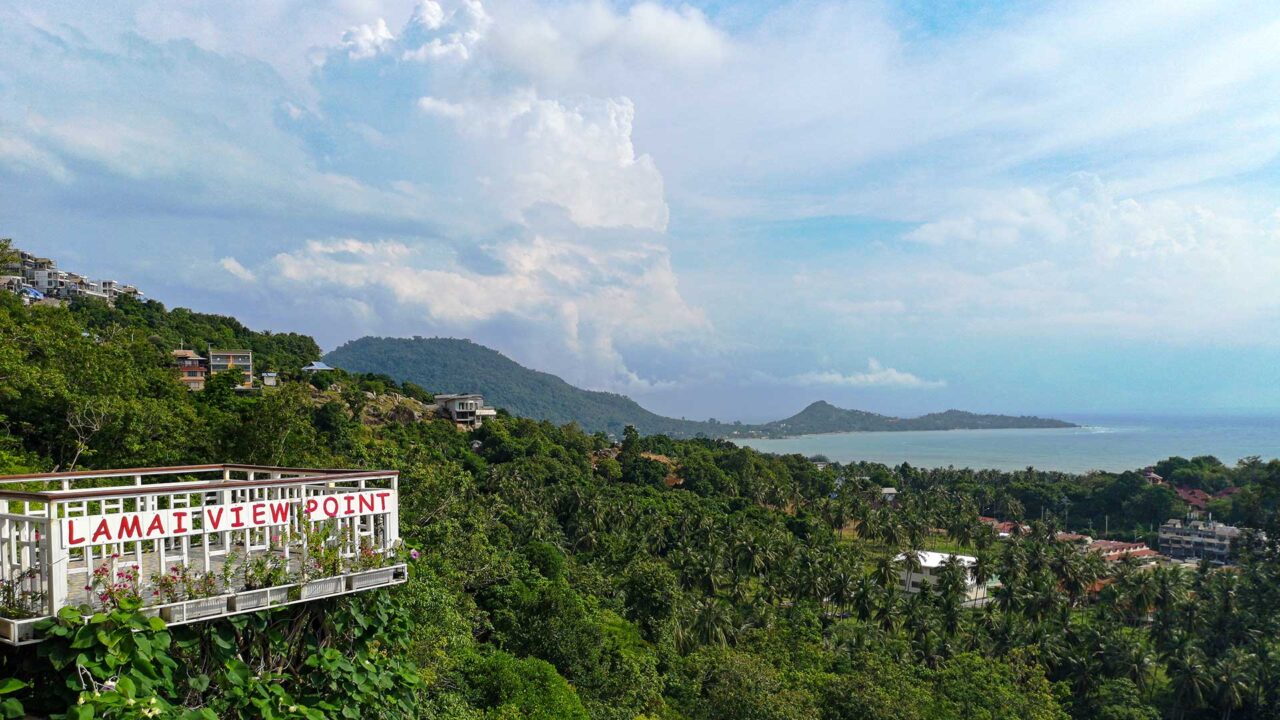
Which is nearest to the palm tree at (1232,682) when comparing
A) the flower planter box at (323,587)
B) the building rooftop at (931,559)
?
the building rooftop at (931,559)

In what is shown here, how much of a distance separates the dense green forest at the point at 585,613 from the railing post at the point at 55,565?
0.24 m

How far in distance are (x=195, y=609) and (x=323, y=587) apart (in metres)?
1.30

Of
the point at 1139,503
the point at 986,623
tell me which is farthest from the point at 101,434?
the point at 1139,503

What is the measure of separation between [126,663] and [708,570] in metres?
42.1

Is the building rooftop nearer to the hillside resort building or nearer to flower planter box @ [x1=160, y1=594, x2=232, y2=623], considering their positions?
the hillside resort building

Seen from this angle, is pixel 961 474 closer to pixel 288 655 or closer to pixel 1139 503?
pixel 1139 503

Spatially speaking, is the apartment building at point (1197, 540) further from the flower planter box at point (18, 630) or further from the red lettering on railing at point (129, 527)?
the flower planter box at point (18, 630)

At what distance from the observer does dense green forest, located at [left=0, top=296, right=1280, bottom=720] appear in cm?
799

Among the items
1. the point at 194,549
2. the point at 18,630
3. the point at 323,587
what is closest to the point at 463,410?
the point at 194,549

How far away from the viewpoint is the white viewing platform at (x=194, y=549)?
6336mm

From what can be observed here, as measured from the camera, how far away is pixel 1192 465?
101 metres

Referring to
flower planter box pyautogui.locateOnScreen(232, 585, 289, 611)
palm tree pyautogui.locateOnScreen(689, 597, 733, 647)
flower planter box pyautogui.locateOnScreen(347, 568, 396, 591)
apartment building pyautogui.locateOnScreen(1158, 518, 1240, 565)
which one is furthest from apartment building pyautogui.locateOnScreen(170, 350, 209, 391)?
apartment building pyautogui.locateOnScreen(1158, 518, 1240, 565)

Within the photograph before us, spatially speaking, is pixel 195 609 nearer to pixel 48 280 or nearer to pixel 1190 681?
pixel 1190 681

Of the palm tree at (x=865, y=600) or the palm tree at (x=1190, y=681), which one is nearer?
the palm tree at (x=1190, y=681)
